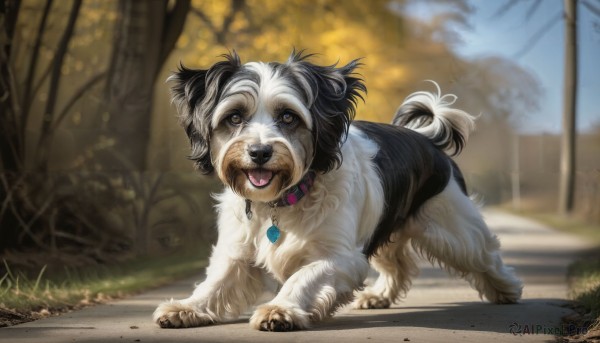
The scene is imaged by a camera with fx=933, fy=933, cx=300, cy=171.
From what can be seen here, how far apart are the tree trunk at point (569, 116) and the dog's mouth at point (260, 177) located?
7588 millimetres

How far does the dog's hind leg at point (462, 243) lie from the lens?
6.52 meters

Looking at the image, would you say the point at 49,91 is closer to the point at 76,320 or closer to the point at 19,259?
the point at 19,259

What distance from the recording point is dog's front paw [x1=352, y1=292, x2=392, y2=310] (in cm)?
670

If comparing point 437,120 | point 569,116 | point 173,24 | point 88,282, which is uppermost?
point 173,24

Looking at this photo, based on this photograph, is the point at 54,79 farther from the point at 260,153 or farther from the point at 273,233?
the point at 260,153

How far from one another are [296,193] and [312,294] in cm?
59

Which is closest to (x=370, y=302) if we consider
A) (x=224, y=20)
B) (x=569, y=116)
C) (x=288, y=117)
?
(x=288, y=117)

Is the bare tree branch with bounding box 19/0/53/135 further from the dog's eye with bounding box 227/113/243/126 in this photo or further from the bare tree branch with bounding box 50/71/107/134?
the dog's eye with bounding box 227/113/243/126

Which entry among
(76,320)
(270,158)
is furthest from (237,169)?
(76,320)

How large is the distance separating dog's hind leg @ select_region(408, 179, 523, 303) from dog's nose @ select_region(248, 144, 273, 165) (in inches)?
77.9

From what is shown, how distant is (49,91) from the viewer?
1027 centimetres

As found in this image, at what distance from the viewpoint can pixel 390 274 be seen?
6.88m

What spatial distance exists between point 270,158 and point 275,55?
9.28 metres

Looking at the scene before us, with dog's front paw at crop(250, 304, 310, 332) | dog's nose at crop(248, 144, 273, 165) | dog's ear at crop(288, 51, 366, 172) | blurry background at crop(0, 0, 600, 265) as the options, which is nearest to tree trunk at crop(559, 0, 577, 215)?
blurry background at crop(0, 0, 600, 265)
